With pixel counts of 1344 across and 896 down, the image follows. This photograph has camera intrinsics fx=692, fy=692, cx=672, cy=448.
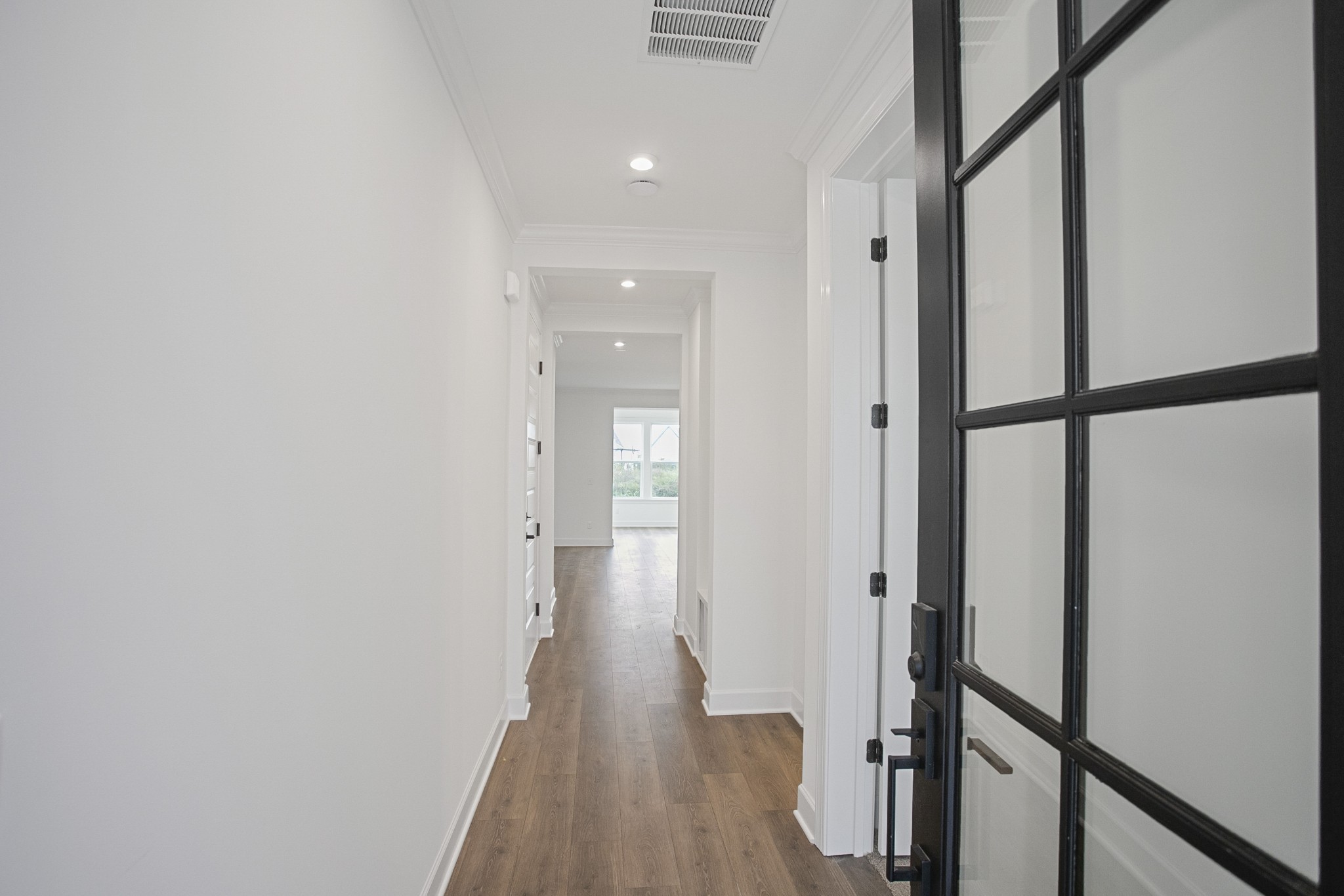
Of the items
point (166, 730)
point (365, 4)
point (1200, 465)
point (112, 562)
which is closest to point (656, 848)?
point (166, 730)

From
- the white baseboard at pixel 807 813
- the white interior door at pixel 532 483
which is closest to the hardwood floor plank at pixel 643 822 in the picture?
the white baseboard at pixel 807 813

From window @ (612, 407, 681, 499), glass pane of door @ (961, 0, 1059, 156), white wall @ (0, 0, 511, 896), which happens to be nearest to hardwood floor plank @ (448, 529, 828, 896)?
white wall @ (0, 0, 511, 896)

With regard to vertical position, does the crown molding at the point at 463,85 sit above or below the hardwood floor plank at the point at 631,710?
above

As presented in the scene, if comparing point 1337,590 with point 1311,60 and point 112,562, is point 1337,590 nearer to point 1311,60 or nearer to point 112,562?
point 1311,60

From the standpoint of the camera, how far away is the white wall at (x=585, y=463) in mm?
11047

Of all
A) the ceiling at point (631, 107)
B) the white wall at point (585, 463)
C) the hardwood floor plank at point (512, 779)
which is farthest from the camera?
the white wall at point (585, 463)

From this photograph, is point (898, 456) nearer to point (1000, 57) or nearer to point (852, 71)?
point (852, 71)

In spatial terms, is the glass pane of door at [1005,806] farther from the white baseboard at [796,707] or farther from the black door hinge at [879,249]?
the white baseboard at [796,707]

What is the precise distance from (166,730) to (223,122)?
742mm

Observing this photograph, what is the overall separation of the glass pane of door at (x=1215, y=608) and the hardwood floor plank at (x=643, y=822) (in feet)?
6.21

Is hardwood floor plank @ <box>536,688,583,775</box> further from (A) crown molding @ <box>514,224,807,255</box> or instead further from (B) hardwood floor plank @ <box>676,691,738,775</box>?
(A) crown molding @ <box>514,224,807,255</box>

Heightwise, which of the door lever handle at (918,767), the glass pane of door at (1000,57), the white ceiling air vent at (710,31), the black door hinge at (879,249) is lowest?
the door lever handle at (918,767)

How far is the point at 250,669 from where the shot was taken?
3.20 feet

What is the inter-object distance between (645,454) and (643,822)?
1140 cm
